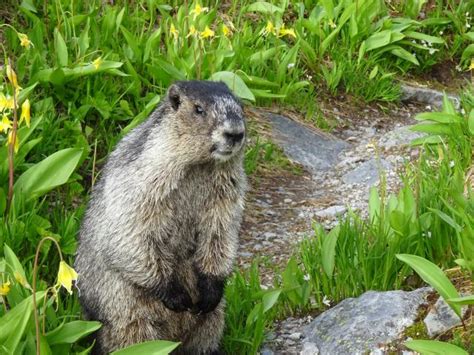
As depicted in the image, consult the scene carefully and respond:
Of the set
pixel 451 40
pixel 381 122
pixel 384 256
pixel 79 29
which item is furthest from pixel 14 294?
pixel 451 40

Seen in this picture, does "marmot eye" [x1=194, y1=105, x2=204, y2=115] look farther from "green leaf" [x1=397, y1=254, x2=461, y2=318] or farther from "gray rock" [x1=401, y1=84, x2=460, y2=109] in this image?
"gray rock" [x1=401, y1=84, x2=460, y2=109]

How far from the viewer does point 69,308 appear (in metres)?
5.04

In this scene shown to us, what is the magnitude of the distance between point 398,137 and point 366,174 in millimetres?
662

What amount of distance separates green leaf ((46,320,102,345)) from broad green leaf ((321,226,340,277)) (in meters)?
1.44

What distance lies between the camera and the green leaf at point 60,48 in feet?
21.1

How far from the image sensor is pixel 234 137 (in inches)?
171

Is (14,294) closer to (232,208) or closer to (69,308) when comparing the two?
(69,308)

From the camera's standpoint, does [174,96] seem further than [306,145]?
No

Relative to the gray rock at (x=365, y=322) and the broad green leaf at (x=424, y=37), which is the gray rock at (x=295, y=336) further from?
the broad green leaf at (x=424, y=37)

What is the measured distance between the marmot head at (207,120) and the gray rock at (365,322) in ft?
3.43

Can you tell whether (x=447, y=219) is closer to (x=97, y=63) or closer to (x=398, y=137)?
(x=97, y=63)

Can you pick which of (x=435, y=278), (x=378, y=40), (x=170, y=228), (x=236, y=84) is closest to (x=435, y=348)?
(x=435, y=278)

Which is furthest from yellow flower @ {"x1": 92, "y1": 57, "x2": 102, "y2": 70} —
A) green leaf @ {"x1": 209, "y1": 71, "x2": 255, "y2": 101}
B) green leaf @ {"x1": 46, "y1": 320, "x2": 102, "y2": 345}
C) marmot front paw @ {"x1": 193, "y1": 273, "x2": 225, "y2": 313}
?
green leaf @ {"x1": 46, "y1": 320, "x2": 102, "y2": 345}

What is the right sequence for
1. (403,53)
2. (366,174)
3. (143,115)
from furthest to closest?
1. (403,53)
2. (366,174)
3. (143,115)
